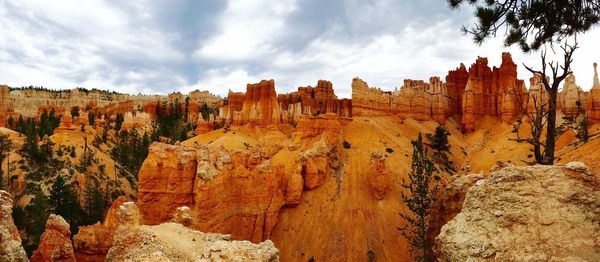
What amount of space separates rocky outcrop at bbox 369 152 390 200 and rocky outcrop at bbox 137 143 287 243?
36.4 ft

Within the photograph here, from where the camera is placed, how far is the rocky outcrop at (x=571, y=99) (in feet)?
192

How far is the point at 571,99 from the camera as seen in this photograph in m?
59.3

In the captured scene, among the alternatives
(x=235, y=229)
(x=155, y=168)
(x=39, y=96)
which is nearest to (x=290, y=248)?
(x=235, y=229)

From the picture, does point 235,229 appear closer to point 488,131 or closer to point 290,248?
point 290,248

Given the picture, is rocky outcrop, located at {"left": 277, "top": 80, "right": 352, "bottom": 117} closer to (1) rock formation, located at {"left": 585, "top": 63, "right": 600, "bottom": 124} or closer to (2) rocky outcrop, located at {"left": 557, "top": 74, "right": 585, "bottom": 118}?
(2) rocky outcrop, located at {"left": 557, "top": 74, "right": 585, "bottom": 118}

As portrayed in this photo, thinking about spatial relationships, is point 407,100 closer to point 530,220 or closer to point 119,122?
point 530,220

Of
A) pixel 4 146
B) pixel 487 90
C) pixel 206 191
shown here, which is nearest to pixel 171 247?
pixel 206 191

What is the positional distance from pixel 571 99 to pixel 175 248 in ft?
194

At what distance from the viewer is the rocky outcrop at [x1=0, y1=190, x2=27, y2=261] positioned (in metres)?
13.4

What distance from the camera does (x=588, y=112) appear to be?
177 feet

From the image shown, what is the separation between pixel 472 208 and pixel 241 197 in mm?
29662

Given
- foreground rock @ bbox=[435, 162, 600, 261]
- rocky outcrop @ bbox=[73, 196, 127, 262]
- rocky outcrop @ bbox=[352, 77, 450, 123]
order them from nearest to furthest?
foreground rock @ bbox=[435, 162, 600, 261]
rocky outcrop @ bbox=[73, 196, 127, 262]
rocky outcrop @ bbox=[352, 77, 450, 123]

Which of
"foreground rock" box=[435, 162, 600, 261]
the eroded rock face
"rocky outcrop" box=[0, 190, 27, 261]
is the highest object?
"foreground rock" box=[435, 162, 600, 261]

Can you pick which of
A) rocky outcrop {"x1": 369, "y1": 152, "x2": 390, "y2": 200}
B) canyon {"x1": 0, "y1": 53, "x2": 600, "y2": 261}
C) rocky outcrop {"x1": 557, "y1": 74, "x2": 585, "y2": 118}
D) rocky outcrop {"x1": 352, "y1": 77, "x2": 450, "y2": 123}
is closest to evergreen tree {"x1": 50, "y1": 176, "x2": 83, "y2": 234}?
canyon {"x1": 0, "y1": 53, "x2": 600, "y2": 261}
